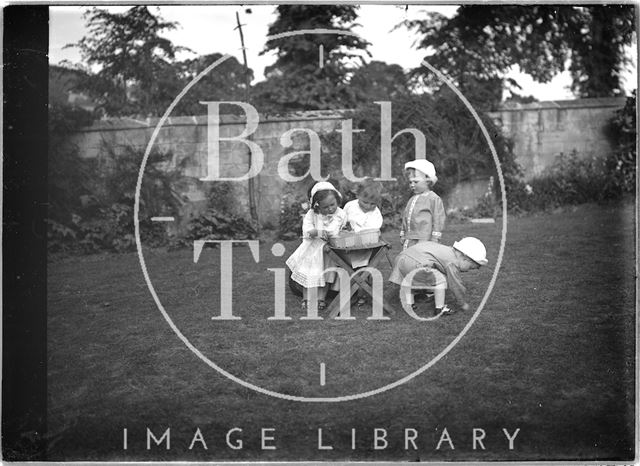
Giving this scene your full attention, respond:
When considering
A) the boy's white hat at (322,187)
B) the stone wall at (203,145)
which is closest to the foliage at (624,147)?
the boy's white hat at (322,187)

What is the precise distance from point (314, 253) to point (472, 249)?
98 cm

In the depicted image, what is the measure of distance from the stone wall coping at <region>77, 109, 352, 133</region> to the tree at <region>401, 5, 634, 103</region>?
28.9 inches

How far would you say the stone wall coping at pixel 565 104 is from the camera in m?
4.43

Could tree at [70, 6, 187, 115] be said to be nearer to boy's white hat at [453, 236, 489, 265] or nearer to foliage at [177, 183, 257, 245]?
foliage at [177, 183, 257, 245]

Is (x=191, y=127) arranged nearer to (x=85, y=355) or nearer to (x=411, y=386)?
(x=85, y=355)

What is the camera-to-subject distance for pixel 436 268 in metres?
4.23

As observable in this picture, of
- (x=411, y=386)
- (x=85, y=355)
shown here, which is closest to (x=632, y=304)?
(x=411, y=386)

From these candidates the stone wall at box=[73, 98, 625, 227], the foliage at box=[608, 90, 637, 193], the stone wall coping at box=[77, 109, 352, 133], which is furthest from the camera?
the stone wall coping at box=[77, 109, 352, 133]

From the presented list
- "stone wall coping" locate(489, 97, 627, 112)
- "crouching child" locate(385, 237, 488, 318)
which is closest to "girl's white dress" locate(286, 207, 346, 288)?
"crouching child" locate(385, 237, 488, 318)

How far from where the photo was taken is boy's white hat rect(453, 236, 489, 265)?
422 cm

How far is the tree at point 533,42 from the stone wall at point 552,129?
211 mm

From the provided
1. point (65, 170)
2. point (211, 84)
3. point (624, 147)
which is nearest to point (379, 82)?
point (211, 84)

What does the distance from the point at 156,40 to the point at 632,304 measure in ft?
11.1

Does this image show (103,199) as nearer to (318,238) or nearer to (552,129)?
(318,238)
